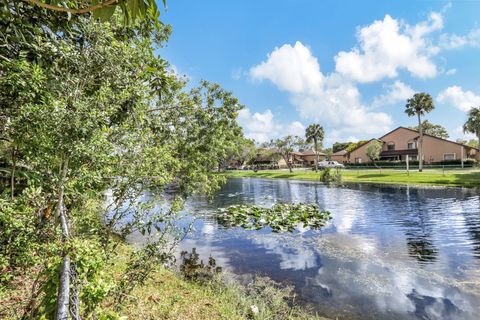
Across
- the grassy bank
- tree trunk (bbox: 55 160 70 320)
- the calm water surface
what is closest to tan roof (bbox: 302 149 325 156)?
the calm water surface

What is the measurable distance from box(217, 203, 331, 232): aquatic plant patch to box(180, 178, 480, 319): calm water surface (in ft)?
2.64

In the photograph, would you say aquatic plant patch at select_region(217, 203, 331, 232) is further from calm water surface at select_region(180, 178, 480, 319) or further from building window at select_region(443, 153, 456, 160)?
building window at select_region(443, 153, 456, 160)

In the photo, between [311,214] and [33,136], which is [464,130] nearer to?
[311,214]

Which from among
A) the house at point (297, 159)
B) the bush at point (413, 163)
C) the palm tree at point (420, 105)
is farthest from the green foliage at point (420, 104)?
the house at point (297, 159)

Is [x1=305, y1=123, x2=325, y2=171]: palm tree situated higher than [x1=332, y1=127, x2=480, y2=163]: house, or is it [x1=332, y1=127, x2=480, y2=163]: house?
[x1=305, y1=123, x2=325, y2=171]: palm tree

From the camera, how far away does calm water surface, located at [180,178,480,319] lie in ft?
28.3

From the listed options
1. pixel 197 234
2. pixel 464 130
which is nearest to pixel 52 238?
pixel 197 234

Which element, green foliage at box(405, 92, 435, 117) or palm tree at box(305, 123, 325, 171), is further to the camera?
palm tree at box(305, 123, 325, 171)

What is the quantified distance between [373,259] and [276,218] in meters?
7.94

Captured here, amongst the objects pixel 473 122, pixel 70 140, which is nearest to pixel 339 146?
pixel 473 122

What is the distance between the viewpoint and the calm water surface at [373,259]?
28.3 feet

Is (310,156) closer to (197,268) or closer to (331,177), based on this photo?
(331,177)

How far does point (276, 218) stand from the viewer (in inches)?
766

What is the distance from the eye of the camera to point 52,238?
3674 millimetres
